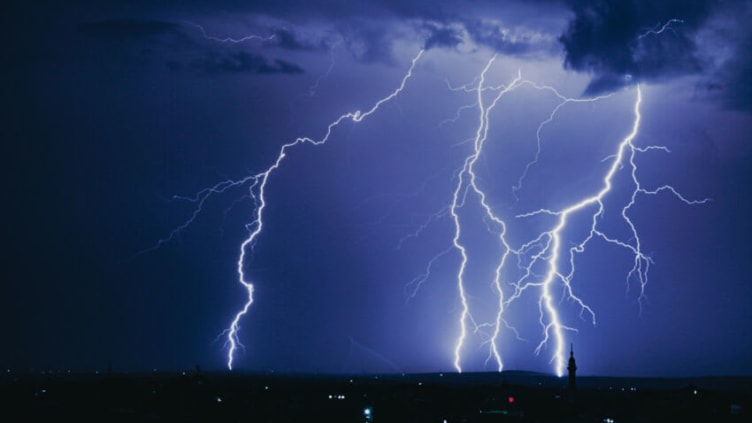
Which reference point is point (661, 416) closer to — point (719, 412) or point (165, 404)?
point (719, 412)

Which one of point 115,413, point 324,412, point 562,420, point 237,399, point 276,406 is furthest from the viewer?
point 237,399

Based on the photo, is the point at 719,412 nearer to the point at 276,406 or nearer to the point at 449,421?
the point at 449,421

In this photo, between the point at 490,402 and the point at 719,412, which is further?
the point at 719,412

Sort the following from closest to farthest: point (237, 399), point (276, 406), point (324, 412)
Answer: point (324, 412) < point (276, 406) < point (237, 399)

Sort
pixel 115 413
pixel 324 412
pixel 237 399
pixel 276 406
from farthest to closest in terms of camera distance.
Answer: pixel 237 399 → pixel 276 406 → pixel 324 412 → pixel 115 413

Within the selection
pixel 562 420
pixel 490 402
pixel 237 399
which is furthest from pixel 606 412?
pixel 237 399

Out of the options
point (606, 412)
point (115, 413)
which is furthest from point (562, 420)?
point (115, 413)

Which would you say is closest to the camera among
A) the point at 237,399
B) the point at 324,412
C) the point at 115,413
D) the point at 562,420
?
the point at 115,413

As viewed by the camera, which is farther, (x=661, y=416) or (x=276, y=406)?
(x=276, y=406)
